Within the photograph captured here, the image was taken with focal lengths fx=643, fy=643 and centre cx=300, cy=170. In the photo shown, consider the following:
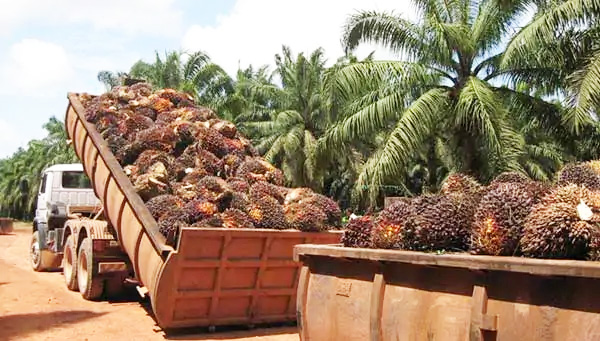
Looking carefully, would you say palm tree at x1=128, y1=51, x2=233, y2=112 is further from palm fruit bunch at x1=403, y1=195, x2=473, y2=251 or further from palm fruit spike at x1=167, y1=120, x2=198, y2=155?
palm fruit bunch at x1=403, y1=195, x2=473, y2=251

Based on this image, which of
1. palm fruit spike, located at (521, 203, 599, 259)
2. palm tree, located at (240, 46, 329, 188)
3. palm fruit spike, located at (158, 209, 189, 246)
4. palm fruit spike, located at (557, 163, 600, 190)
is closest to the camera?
palm fruit spike, located at (521, 203, 599, 259)

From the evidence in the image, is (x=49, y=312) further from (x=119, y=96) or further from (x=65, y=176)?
(x=65, y=176)

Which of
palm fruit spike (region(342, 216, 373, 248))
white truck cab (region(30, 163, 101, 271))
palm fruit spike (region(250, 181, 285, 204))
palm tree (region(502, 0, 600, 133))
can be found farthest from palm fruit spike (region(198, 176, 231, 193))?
palm tree (region(502, 0, 600, 133))

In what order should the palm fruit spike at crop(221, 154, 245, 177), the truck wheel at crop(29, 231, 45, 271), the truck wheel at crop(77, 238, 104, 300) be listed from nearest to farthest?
1. the palm fruit spike at crop(221, 154, 245, 177)
2. the truck wheel at crop(77, 238, 104, 300)
3. the truck wheel at crop(29, 231, 45, 271)

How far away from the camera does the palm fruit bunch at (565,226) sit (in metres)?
3.48

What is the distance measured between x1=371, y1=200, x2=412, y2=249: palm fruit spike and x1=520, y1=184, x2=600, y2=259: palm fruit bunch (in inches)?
41.1

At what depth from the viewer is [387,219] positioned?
4.83m

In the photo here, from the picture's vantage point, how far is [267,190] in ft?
29.9

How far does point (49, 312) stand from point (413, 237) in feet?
23.5

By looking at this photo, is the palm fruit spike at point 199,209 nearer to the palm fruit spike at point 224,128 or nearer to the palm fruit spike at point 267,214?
the palm fruit spike at point 267,214

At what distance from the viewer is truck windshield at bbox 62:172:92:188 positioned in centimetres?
1478

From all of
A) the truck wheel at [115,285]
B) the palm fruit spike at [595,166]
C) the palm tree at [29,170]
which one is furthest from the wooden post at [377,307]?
the palm tree at [29,170]

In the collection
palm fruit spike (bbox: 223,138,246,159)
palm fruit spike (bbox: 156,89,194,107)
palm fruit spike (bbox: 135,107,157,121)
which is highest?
palm fruit spike (bbox: 156,89,194,107)

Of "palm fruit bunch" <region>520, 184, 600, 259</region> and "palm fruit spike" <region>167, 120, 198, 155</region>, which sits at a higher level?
"palm fruit spike" <region>167, 120, 198, 155</region>
